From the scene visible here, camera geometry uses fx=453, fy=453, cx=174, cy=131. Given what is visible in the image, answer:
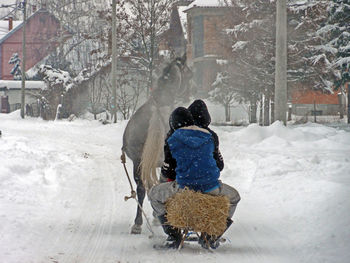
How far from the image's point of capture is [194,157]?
5.05 m

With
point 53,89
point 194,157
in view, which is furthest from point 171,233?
point 53,89

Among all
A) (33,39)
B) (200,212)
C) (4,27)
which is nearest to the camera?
(200,212)

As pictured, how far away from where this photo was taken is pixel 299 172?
9148 mm

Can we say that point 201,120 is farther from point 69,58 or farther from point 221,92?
point 69,58

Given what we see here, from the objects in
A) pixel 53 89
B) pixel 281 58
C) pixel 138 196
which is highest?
pixel 53 89

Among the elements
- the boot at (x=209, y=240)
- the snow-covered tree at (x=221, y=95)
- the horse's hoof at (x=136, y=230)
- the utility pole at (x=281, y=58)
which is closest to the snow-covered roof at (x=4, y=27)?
the snow-covered tree at (x=221, y=95)

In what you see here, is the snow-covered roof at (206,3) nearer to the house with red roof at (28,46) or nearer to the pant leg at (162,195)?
the house with red roof at (28,46)

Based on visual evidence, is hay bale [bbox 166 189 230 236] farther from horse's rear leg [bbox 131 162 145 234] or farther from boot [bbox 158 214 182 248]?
horse's rear leg [bbox 131 162 145 234]

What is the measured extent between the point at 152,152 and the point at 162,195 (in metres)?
1.12

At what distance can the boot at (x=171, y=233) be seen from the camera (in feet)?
17.2

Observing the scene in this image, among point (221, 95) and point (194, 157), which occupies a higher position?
point (221, 95)

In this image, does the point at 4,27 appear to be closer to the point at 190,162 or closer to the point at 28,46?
the point at 28,46

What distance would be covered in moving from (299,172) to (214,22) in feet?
110

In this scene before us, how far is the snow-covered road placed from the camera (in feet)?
17.4
